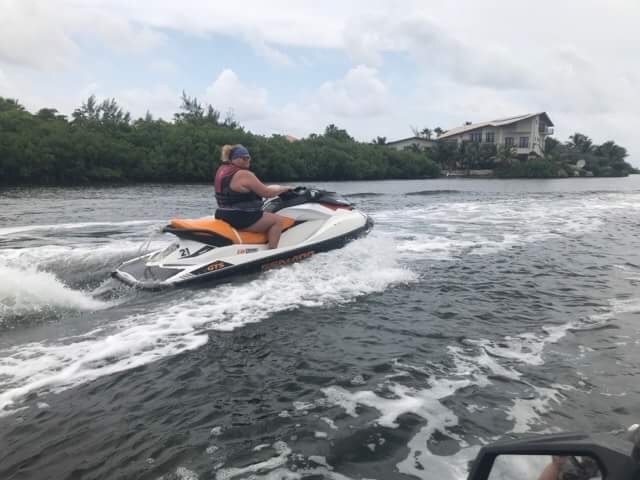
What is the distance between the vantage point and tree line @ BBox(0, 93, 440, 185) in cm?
3675

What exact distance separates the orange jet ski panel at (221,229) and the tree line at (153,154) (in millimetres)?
35062

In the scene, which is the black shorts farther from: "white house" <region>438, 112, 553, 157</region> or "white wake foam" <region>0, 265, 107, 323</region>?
"white house" <region>438, 112, 553, 157</region>

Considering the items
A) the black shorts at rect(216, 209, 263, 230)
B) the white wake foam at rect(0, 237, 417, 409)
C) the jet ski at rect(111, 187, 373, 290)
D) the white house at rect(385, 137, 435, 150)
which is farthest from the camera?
the white house at rect(385, 137, 435, 150)

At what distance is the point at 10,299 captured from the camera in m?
4.93

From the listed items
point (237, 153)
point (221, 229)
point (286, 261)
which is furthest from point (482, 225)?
point (221, 229)

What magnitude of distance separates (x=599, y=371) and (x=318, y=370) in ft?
7.14

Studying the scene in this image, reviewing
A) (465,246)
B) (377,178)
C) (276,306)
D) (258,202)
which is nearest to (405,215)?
(465,246)

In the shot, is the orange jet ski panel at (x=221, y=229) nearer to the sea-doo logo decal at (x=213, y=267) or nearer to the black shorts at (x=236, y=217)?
the black shorts at (x=236, y=217)

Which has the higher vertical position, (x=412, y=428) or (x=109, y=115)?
(x=109, y=115)

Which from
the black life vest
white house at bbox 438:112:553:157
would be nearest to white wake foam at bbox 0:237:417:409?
the black life vest

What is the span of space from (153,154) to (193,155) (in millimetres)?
3759

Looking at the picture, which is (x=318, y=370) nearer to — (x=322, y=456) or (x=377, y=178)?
(x=322, y=456)

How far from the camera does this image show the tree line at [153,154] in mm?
36750

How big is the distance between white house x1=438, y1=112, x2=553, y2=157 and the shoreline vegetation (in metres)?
2.39
